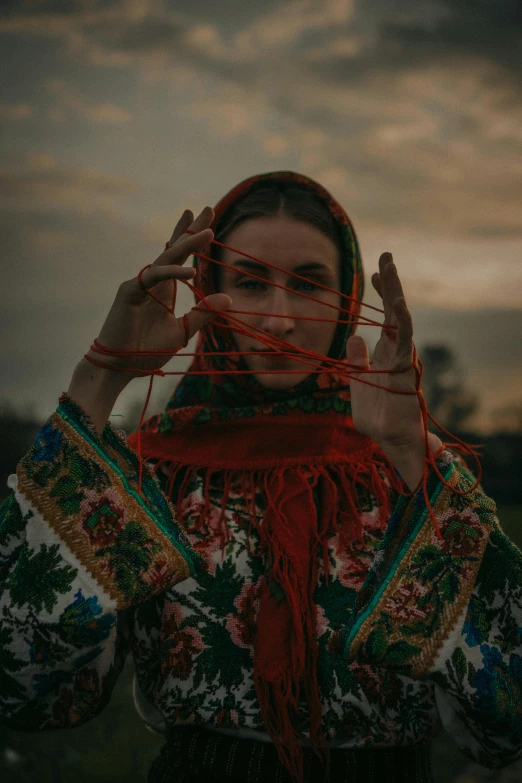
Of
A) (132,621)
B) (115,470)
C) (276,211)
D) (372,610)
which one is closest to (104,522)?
(115,470)

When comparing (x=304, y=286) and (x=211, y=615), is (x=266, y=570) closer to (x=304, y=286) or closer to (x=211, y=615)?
(x=211, y=615)

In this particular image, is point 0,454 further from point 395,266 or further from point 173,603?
point 395,266

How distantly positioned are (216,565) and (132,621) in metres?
0.24

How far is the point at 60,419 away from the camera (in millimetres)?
1345

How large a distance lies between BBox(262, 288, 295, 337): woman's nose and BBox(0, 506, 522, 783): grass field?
2.69 meters

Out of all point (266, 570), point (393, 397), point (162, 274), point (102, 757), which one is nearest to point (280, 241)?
point (162, 274)

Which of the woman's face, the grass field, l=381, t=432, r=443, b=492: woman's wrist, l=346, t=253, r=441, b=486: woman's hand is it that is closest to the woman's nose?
the woman's face

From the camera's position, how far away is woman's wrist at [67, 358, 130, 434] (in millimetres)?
1366

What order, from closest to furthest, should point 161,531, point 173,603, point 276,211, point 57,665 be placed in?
point 57,665 < point 161,531 < point 173,603 < point 276,211

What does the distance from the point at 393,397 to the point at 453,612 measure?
45 centimetres

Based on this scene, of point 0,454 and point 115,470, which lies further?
point 0,454

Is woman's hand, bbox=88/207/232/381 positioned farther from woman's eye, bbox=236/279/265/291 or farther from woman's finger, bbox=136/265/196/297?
woman's eye, bbox=236/279/265/291

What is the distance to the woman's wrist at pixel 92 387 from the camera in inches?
53.8

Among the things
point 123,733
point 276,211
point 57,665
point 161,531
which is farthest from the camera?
point 123,733
